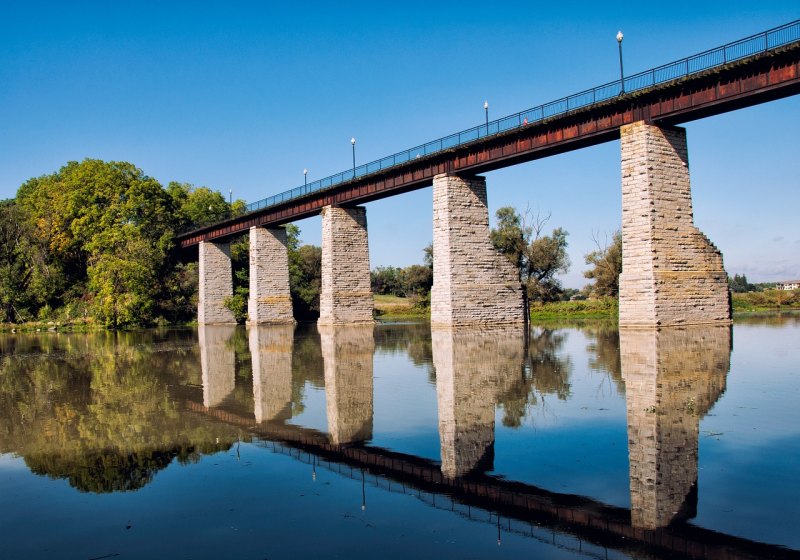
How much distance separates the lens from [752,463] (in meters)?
7.67

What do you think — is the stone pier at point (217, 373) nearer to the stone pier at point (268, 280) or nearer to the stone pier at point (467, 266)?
the stone pier at point (467, 266)

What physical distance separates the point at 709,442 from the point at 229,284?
65728 mm

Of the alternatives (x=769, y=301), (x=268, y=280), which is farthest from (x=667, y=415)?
(x=769, y=301)

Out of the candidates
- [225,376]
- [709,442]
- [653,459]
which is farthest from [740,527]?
[225,376]

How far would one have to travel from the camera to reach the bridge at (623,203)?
27589mm

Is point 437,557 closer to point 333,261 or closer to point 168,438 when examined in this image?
point 168,438

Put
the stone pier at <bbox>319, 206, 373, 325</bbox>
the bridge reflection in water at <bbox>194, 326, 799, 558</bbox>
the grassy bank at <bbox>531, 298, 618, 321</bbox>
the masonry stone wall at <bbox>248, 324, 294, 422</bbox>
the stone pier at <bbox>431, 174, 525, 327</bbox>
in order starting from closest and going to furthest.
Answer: the bridge reflection in water at <bbox>194, 326, 799, 558</bbox>, the masonry stone wall at <bbox>248, 324, 294, 422</bbox>, the stone pier at <bbox>431, 174, 525, 327</bbox>, the stone pier at <bbox>319, 206, 373, 325</bbox>, the grassy bank at <bbox>531, 298, 618, 321</bbox>

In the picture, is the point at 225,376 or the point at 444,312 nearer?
the point at 225,376

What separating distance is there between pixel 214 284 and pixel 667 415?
63753mm

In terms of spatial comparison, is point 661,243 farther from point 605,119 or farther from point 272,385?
point 272,385

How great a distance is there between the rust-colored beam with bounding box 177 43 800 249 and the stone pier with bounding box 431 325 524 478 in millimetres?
11609

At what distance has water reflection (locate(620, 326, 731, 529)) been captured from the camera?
6.41m

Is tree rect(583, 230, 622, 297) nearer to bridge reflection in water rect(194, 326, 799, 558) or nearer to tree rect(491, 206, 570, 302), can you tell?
tree rect(491, 206, 570, 302)

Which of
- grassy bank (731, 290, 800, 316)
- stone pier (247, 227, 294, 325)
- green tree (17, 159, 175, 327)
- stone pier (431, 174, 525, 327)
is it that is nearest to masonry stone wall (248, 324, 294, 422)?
stone pier (431, 174, 525, 327)
